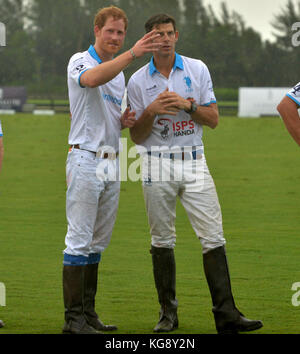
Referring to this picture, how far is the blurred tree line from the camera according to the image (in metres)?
39.6

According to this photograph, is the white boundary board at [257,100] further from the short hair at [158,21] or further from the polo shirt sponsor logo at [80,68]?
the polo shirt sponsor logo at [80,68]

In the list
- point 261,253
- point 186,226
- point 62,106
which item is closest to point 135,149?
point 261,253

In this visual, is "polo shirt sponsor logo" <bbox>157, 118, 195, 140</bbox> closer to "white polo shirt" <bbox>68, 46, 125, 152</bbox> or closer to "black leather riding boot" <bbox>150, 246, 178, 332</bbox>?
"white polo shirt" <bbox>68, 46, 125, 152</bbox>

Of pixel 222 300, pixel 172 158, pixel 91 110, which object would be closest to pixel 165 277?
pixel 222 300

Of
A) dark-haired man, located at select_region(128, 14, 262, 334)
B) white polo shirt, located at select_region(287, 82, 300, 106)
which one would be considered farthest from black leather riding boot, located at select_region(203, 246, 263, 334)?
white polo shirt, located at select_region(287, 82, 300, 106)

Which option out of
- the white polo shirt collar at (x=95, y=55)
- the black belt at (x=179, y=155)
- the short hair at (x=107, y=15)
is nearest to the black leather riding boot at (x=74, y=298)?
the black belt at (x=179, y=155)

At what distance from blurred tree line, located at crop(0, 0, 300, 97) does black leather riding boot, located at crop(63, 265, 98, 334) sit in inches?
1057

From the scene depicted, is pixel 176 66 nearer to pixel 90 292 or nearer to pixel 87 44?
pixel 90 292

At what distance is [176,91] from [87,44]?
29.8m

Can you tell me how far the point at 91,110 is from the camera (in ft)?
19.2

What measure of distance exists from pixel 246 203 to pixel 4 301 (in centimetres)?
755

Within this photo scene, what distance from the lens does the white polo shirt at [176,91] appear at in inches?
242

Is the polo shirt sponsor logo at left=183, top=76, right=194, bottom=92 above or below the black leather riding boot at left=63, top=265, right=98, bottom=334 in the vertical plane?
above

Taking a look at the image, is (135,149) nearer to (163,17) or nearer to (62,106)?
(163,17)
